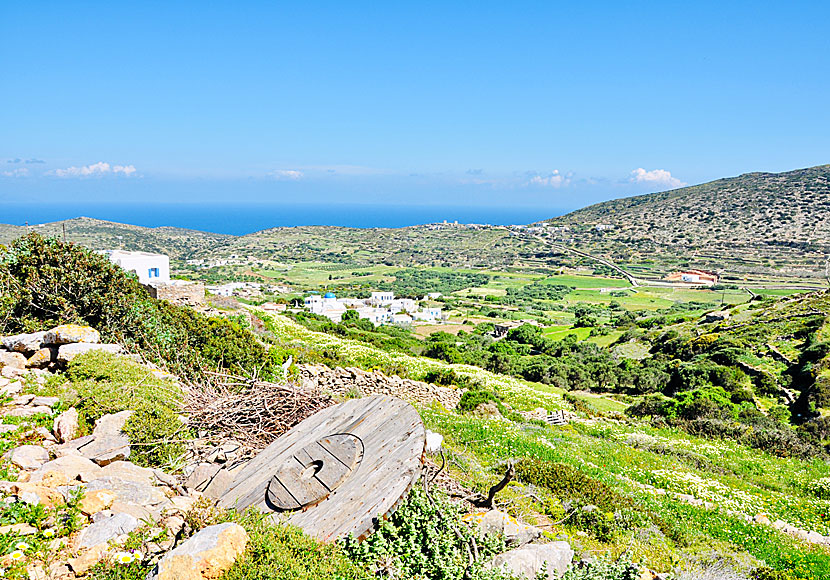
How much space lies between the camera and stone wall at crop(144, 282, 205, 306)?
2245cm

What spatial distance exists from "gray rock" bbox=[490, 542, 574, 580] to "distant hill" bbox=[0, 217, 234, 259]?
86564 millimetres

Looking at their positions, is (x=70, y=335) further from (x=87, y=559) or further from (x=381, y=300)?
(x=381, y=300)

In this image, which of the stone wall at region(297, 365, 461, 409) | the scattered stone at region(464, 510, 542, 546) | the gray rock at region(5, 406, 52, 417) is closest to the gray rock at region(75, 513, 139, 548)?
the scattered stone at region(464, 510, 542, 546)

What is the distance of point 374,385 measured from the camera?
562 inches

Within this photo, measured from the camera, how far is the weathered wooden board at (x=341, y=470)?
4.58m

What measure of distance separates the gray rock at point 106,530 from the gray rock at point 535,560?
2.90 metres

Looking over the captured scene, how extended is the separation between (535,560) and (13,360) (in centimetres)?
806

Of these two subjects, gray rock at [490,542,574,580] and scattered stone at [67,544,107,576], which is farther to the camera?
gray rock at [490,542,574,580]

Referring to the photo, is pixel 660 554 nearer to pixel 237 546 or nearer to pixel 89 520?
pixel 237 546

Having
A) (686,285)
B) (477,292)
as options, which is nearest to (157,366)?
(477,292)

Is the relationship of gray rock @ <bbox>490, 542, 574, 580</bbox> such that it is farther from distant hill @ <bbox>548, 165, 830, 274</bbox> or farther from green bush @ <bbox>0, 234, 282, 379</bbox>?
distant hill @ <bbox>548, 165, 830, 274</bbox>

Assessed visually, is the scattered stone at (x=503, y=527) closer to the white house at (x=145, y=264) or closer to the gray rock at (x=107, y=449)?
the gray rock at (x=107, y=449)

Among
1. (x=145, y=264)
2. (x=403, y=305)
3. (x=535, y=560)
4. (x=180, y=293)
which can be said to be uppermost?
(x=535, y=560)

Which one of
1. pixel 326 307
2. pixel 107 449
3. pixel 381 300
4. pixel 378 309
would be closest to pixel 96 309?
pixel 107 449
